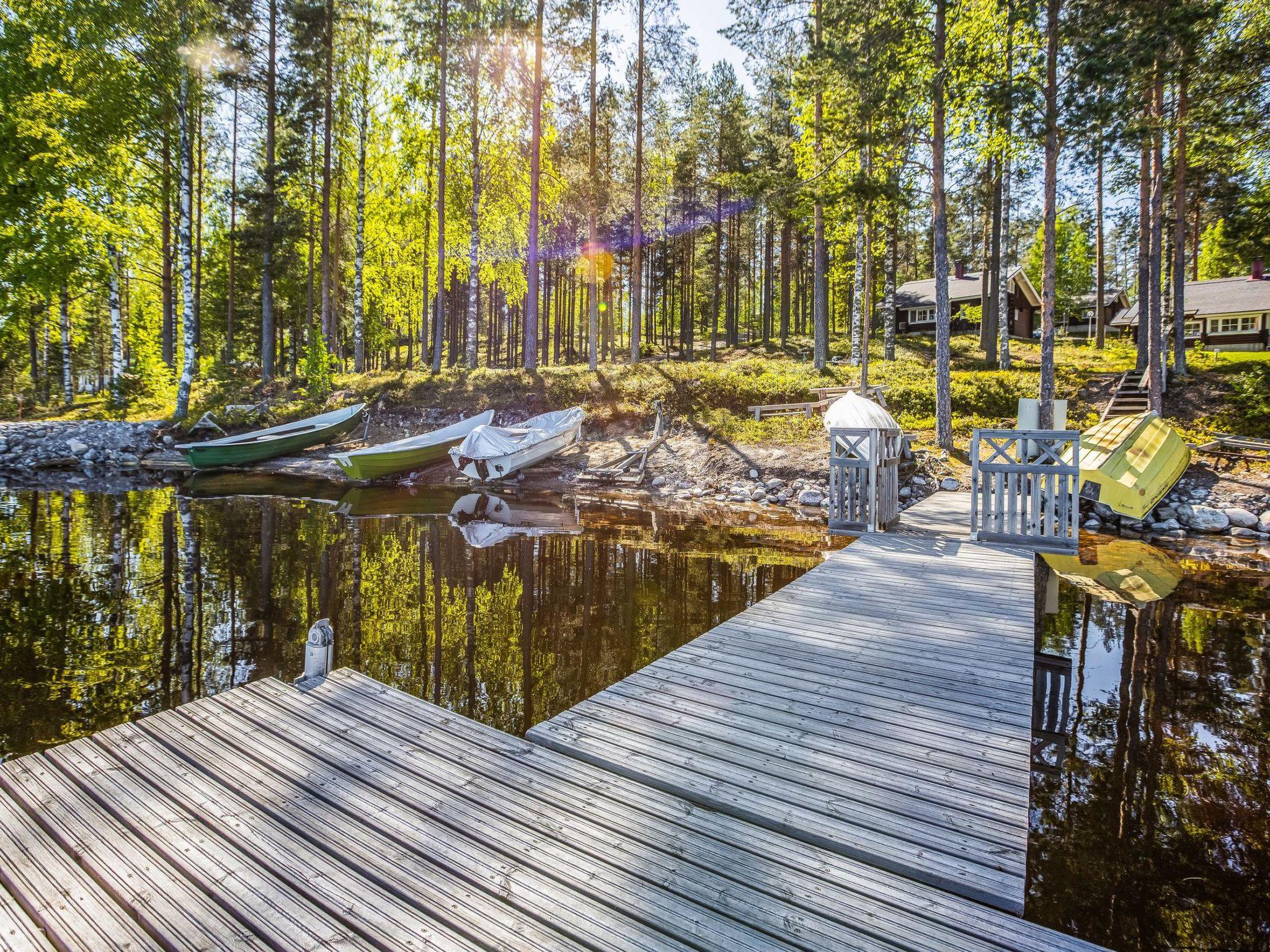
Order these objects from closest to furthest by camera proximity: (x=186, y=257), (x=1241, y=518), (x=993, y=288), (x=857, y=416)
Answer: (x=857, y=416), (x=1241, y=518), (x=186, y=257), (x=993, y=288)

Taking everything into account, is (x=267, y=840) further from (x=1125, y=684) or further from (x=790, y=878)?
(x=1125, y=684)

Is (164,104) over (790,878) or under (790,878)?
over

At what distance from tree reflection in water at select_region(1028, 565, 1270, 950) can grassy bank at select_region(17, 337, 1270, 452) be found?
11747mm

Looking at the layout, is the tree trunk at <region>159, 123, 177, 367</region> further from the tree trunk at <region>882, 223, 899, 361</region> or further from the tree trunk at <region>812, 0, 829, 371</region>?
the tree trunk at <region>882, 223, 899, 361</region>

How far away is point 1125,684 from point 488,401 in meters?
20.3

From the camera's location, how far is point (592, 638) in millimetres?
7258

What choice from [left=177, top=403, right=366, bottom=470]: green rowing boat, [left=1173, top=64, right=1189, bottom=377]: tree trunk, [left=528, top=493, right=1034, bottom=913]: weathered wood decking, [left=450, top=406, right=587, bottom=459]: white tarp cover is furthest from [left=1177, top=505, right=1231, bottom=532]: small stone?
[left=177, top=403, right=366, bottom=470]: green rowing boat

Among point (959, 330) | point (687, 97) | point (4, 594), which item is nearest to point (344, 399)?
point (4, 594)

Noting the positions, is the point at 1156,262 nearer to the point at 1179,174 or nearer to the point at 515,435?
the point at 1179,174

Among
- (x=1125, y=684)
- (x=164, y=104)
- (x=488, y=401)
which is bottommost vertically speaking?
(x=1125, y=684)

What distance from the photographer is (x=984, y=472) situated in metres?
9.56

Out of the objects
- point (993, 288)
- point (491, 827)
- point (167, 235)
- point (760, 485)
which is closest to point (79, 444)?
point (167, 235)

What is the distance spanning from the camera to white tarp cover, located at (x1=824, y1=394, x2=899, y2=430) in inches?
418

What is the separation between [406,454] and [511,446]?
2.99m
